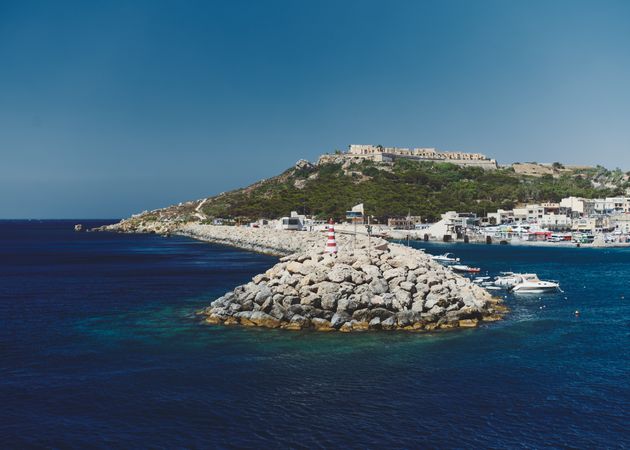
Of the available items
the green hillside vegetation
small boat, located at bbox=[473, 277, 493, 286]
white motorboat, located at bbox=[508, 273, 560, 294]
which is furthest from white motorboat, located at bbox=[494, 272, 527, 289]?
the green hillside vegetation

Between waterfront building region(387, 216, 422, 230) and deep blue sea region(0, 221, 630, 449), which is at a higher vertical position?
waterfront building region(387, 216, 422, 230)

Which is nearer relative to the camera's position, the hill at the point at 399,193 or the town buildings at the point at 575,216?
the town buildings at the point at 575,216

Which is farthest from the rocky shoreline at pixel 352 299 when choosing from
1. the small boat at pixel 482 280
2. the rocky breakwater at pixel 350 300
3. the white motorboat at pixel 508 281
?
the small boat at pixel 482 280

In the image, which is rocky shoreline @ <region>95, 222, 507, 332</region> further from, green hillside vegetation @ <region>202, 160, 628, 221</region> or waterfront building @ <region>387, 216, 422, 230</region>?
green hillside vegetation @ <region>202, 160, 628, 221</region>

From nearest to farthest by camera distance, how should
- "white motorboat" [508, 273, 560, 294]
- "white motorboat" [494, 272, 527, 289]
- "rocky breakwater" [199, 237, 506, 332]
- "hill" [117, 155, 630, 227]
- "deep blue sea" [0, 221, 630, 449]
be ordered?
"deep blue sea" [0, 221, 630, 449] < "rocky breakwater" [199, 237, 506, 332] < "white motorboat" [508, 273, 560, 294] < "white motorboat" [494, 272, 527, 289] < "hill" [117, 155, 630, 227]

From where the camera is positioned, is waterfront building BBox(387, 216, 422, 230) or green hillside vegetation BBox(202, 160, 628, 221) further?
green hillside vegetation BBox(202, 160, 628, 221)

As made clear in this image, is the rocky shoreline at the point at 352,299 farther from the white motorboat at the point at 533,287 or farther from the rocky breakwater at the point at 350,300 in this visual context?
the white motorboat at the point at 533,287

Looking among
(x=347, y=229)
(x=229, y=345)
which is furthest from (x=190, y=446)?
(x=347, y=229)

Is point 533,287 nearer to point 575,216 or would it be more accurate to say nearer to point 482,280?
point 482,280
